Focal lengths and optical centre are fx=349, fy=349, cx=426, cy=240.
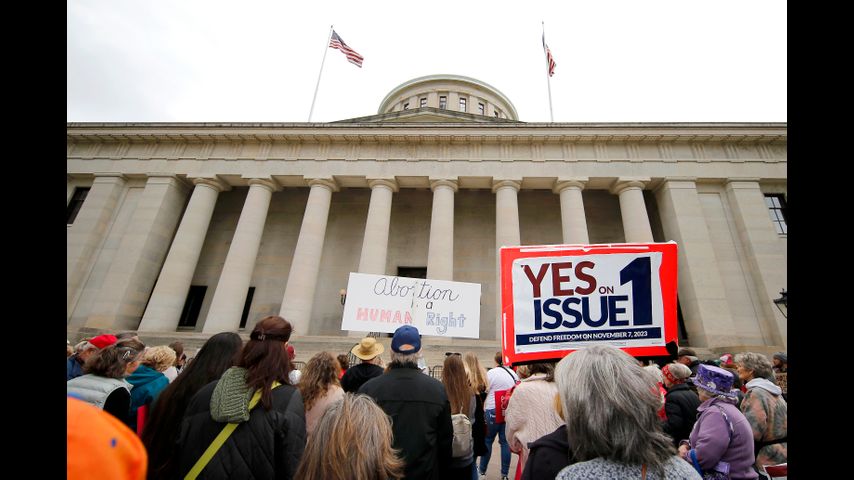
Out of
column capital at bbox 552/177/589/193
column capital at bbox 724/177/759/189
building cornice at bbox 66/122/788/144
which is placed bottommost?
column capital at bbox 552/177/589/193

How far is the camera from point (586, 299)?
402 centimetres

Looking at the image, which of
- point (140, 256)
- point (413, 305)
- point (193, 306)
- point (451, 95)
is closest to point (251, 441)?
point (413, 305)

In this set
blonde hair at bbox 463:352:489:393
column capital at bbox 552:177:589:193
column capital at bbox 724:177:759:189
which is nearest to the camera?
blonde hair at bbox 463:352:489:393

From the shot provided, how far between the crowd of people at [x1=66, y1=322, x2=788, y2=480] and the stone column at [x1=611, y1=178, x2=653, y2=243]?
1551 centimetres

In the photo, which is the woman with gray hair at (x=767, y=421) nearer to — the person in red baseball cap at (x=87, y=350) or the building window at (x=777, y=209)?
the person in red baseball cap at (x=87, y=350)

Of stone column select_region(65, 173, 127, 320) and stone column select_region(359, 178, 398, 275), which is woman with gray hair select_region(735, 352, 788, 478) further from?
stone column select_region(65, 173, 127, 320)

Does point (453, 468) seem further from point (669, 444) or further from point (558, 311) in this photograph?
point (669, 444)

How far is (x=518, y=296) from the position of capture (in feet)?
13.6

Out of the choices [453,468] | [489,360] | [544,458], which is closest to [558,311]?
[453,468]

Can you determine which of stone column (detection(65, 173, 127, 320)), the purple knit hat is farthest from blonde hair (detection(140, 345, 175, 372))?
stone column (detection(65, 173, 127, 320))

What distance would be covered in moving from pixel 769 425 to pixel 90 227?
1075 inches

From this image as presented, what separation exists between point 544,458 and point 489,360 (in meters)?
13.6

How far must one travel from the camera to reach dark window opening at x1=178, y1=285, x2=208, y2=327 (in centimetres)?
2095

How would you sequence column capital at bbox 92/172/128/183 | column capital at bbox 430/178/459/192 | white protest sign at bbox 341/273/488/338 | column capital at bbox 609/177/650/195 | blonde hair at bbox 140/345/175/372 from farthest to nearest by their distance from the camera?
column capital at bbox 92/172/128/183, column capital at bbox 430/178/459/192, column capital at bbox 609/177/650/195, white protest sign at bbox 341/273/488/338, blonde hair at bbox 140/345/175/372
